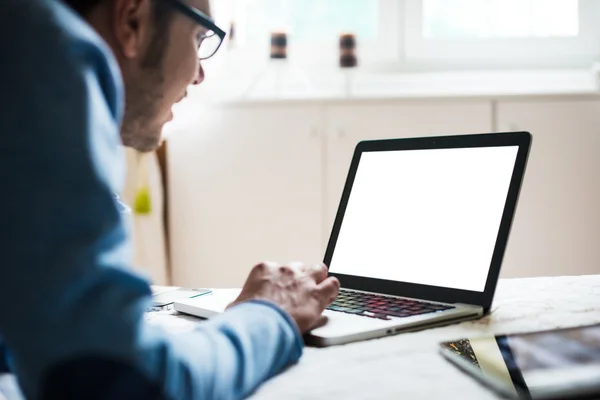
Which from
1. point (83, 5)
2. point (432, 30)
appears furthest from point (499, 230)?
point (432, 30)

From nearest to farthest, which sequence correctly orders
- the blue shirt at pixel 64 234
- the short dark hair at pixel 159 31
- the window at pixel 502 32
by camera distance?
the blue shirt at pixel 64 234, the short dark hair at pixel 159 31, the window at pixel 502 32

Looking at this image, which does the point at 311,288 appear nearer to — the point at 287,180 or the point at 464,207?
the point at 464,207

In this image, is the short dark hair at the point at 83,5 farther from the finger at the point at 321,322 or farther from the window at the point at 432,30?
the window at the point at 432,30

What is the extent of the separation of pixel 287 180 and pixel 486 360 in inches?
67.9

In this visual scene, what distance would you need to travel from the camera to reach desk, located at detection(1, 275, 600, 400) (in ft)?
1.86

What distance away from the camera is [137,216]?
2287mm

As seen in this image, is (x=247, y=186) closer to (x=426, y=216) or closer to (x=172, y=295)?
(x=172, y=295)

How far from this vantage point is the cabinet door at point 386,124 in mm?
2277

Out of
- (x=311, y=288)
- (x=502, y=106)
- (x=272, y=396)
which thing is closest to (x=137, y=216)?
(x=502, y=106)

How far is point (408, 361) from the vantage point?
0.64 meters

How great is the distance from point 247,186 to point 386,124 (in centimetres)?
51

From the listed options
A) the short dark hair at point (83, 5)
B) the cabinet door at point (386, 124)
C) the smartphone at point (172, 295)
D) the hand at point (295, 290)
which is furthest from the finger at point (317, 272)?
the cabinet door at point (386, 124)

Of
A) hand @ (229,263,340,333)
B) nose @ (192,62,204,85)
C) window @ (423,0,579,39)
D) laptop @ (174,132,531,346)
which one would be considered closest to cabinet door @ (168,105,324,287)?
window @ (423,0,579,39)

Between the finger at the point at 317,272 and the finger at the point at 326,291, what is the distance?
11 millimetres
